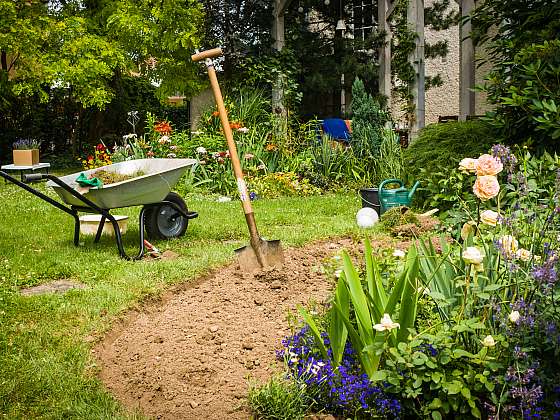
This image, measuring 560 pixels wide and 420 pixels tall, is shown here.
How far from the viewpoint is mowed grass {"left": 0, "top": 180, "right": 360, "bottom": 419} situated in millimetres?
2375

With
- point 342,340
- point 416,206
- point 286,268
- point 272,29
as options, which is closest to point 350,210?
point 416,206

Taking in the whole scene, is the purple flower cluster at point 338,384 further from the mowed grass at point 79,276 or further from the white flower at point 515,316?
the mowed grass at point 79,276

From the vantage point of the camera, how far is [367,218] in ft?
17.9

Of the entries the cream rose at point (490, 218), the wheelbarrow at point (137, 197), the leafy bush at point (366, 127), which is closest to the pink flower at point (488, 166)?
the cream rose at point (490, 218)

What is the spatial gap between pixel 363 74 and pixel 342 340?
10613 mm

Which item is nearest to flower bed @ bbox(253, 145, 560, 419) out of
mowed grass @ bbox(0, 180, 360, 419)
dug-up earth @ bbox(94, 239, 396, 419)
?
dug-up earth @ bbox(94, 239, 396, 419)

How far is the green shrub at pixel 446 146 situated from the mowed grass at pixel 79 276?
80cm

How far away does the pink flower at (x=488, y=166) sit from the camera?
76.9 inches

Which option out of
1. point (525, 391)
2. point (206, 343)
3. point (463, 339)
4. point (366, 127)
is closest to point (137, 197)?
point (206, 343)

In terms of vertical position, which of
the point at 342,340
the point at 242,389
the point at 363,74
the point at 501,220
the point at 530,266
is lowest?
the point at 242,389

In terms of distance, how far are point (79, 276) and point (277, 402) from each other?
7.44 ft

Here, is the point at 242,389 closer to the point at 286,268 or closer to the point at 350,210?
the point at 286,268

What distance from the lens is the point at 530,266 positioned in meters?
2.05

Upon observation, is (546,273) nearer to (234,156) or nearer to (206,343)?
(206,343)
